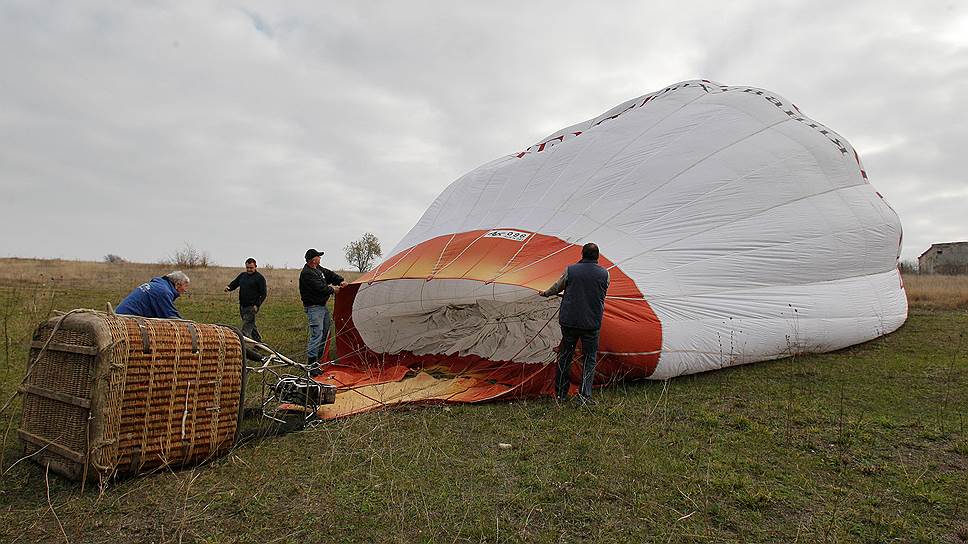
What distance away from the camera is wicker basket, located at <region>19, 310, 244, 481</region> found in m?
2.95

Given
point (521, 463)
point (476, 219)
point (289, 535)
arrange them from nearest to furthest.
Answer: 1. point (289, 535)
2. point (521, 463)
3. point (476, 219)

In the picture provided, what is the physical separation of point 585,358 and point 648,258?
51.2 inches

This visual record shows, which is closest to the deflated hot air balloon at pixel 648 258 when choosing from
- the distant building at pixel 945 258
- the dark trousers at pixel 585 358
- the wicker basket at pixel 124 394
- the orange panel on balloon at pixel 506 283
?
the orange panel on balloon at pixel 506 283

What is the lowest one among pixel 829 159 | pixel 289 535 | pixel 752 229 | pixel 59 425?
pixel 289 535

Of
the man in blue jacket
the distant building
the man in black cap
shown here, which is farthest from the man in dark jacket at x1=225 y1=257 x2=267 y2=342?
the distant building

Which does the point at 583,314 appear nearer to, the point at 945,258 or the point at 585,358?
the point at 585,358

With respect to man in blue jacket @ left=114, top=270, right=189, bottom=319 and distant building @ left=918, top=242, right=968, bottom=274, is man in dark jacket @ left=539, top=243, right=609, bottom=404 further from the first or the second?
distant building @ left=918, top=242, right=968, bottom=274

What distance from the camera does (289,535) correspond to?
2539mm

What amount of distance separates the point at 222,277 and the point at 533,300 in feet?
68.9

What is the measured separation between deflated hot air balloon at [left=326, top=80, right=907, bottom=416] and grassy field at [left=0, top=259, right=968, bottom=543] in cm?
62

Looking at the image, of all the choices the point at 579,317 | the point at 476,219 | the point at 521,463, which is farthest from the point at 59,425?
the point at 476,219

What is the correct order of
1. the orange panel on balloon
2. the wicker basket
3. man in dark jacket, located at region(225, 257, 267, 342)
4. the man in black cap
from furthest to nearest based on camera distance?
man in dark jacket, located at region(225, 257, 267, 342), the man in black cap, the orange panel on balloon, the wicker basket

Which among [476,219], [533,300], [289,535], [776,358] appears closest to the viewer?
[289,535]

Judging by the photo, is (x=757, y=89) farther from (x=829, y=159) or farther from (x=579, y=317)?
(x=579, y=317)
